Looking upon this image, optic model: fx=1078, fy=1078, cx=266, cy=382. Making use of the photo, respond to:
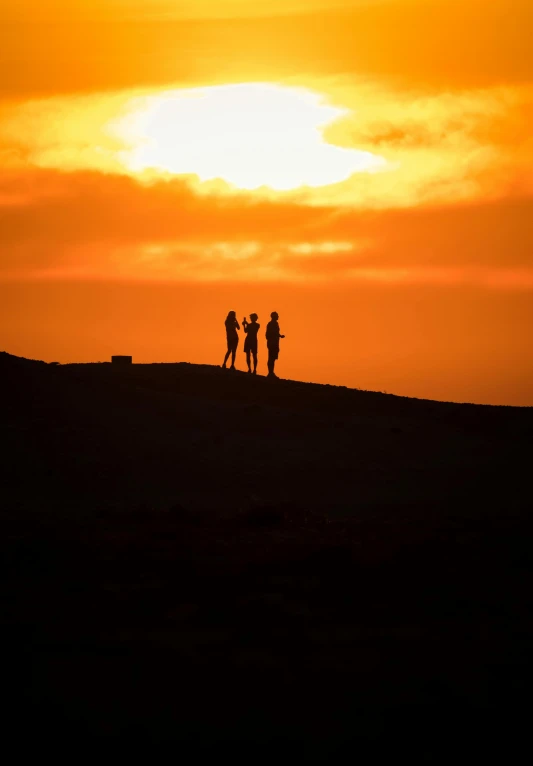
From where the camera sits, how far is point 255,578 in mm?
14922

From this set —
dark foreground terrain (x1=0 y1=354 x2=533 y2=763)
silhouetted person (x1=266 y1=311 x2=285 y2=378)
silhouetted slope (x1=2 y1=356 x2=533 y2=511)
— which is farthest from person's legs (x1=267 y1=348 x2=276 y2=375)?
dark foreground terrain (x1=0 y1=354 x2=533 y2=763)

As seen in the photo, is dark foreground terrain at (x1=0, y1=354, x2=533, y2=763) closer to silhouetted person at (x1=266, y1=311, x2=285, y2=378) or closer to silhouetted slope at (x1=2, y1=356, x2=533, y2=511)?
silhouetted slope at (x1=2, y1=356, x2=533, y2=511)

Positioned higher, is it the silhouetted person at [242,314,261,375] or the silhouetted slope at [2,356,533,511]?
the silhouetted person at [242,314,261,375]

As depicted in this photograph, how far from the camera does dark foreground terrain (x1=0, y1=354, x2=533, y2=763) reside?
945cm

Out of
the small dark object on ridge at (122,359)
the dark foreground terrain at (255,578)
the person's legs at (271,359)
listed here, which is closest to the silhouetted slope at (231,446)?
the dark foreground terrain at (255,578)

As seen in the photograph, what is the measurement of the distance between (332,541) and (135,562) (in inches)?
137

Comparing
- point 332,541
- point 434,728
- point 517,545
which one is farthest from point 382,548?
point 434,728

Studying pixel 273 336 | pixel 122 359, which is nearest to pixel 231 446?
pixel 273 336

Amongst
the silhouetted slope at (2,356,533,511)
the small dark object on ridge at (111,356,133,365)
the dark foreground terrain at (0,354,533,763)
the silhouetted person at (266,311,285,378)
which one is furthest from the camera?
the small dark object on ridge at (111,356,133,365)

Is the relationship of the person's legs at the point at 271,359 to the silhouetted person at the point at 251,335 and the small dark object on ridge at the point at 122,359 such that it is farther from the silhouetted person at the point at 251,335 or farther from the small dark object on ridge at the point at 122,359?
the small dark object on ridge at the point at 122,359

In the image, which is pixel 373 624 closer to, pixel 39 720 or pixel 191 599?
pixel 191 599

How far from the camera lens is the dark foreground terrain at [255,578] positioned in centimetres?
945

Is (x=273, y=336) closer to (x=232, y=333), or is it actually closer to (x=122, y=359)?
Answer: (x=232, y=333)

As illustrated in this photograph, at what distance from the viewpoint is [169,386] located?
107 ft
